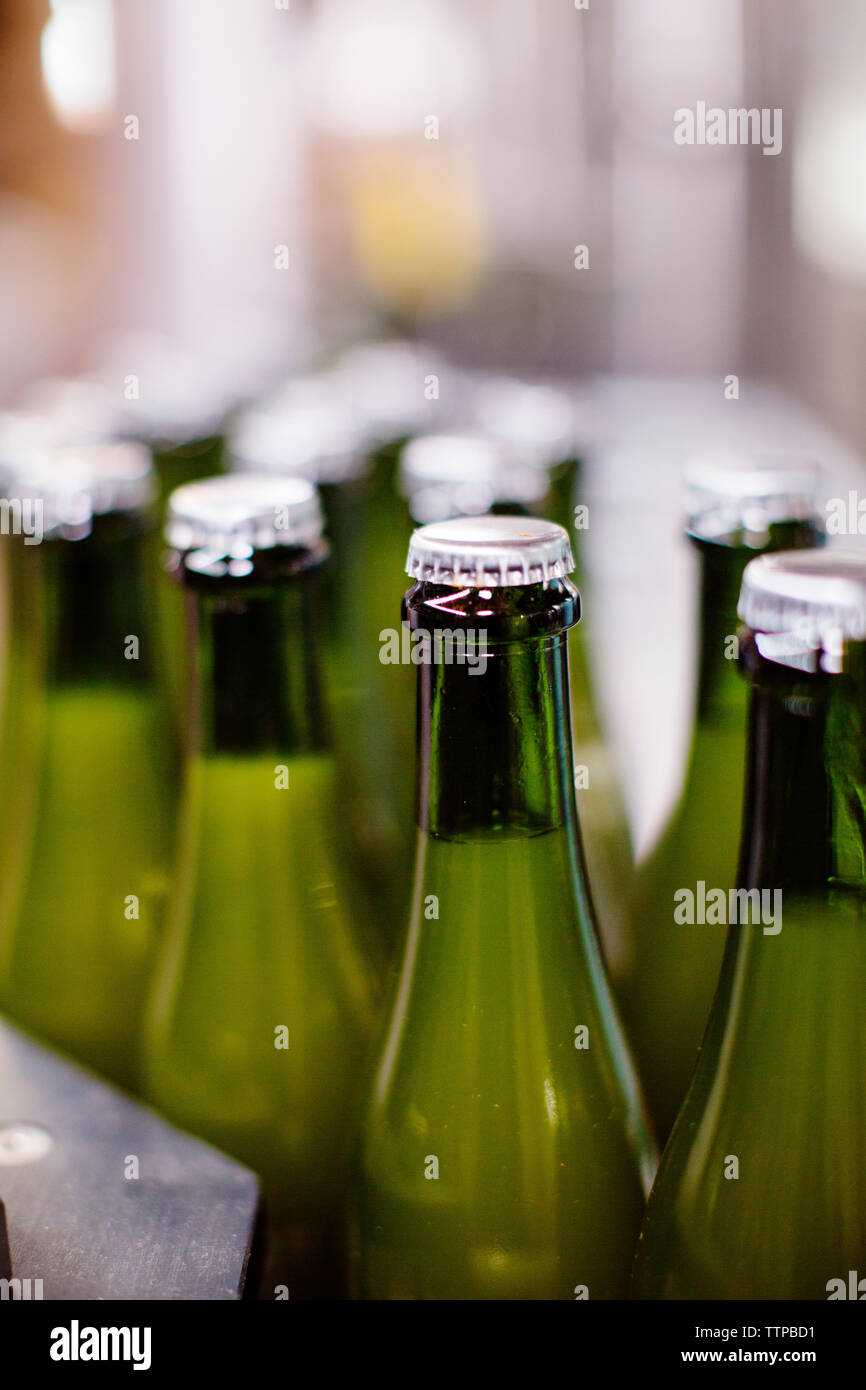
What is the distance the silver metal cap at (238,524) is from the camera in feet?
1.77

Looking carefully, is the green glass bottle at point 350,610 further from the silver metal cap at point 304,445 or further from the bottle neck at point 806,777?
the bottle neck at point 806,777

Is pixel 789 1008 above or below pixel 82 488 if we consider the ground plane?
below

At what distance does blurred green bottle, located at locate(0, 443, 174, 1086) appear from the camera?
69 cm

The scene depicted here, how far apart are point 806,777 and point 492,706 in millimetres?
108

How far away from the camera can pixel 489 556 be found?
428 mm

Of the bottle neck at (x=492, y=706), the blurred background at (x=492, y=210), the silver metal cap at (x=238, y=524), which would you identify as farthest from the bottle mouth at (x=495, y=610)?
the blurred background at (x=492, y=210)

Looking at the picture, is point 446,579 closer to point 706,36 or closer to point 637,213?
point 706,36

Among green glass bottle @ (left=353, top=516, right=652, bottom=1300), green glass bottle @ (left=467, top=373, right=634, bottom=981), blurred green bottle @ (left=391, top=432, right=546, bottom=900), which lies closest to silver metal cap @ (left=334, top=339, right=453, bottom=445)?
green glass bottle @ (left=467, top=373, right=634, bottom=981)

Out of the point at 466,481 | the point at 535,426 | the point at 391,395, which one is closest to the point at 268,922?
the point at 466,481

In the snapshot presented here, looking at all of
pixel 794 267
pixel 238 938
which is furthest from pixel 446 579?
pixel 794 267

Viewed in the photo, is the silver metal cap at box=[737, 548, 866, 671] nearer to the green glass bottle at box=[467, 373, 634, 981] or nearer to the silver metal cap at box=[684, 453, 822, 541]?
the silver metal cap at box=[684, 453, 822, 541]

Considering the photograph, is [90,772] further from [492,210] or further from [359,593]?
[492,210]

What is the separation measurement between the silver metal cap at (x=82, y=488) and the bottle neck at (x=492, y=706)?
282mm

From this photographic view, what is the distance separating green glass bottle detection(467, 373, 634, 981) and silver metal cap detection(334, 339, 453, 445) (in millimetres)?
111
